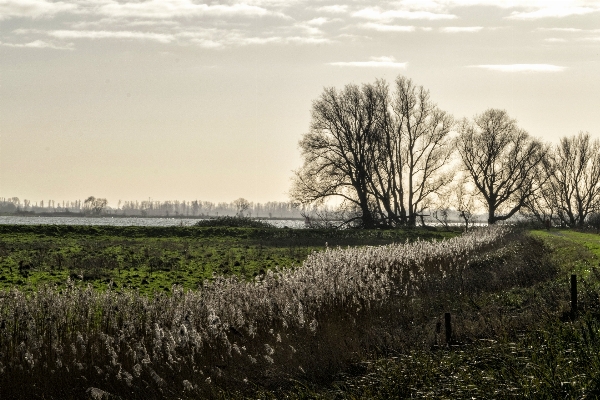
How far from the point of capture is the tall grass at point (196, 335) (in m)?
12.3

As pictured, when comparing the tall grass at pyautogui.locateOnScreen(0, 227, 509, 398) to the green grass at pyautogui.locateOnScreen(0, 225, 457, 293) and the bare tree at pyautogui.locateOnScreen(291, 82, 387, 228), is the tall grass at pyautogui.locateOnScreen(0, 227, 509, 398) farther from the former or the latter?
the bare tree at pyautogui.locateOnScreen(291, 82, 387, 228)

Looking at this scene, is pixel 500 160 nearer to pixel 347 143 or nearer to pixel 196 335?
pixel 347 143

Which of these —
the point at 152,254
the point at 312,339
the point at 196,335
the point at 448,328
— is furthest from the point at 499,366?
the point at 152,254

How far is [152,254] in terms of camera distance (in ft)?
102

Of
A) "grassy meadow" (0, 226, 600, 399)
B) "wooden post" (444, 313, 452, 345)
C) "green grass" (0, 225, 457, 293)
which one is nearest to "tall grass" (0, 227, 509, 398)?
"grassy meadow" (0, 226, 600, 399)

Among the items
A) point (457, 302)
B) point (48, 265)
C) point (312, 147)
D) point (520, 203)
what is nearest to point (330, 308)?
point (457, 302)

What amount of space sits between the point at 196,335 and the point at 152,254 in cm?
1850

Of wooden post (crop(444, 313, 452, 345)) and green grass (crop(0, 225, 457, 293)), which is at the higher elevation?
green grass (crop(0, 225, 457, 293))

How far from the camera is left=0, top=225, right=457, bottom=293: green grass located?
22.1 m

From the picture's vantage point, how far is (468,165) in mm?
74500

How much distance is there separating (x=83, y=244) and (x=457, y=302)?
24.1 metres

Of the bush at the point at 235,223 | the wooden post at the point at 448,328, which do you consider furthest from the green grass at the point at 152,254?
the bush at the point at 235,223

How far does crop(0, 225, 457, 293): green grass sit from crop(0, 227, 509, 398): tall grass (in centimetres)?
139

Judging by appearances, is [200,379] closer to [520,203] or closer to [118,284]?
[118,284]
